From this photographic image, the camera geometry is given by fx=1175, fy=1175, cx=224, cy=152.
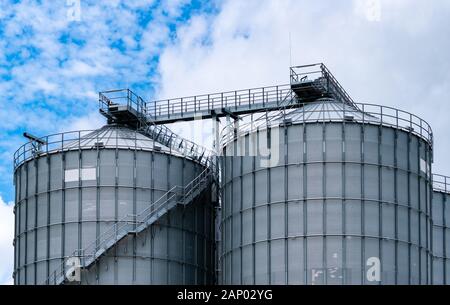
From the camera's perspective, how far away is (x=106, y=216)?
77.1 meters

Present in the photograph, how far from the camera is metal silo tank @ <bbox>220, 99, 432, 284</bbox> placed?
67938 millimetres

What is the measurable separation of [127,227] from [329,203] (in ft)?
49.6

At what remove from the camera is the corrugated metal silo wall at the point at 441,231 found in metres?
87.1

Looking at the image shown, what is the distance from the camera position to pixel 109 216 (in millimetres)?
77062

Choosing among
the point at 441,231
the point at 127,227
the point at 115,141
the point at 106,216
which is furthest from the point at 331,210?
the point at 441,231

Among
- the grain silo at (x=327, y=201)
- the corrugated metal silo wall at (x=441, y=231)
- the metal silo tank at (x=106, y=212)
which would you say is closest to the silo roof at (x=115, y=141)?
the metal silo tank at (x=106, y=212)

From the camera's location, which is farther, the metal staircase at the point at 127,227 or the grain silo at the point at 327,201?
the metal staircase at the point at 127,227

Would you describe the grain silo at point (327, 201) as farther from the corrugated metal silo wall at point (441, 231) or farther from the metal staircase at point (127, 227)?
the corrugated metal silo wall at point (441, 231)

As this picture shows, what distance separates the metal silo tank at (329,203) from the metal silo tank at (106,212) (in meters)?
6.83

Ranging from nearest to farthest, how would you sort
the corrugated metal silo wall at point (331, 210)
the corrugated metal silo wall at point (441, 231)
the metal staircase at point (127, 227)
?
the corrugated metal silo wall at point (331, 210) < the metal staircase at point (127, 227) < the corrugated metal silo wall at point (441, 231)

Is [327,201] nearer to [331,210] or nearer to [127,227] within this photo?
[331,210]

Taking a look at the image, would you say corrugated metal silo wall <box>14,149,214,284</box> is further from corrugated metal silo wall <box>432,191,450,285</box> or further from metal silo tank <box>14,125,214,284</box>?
corrugated metal silo wall <box>432,191,450,285</box>
